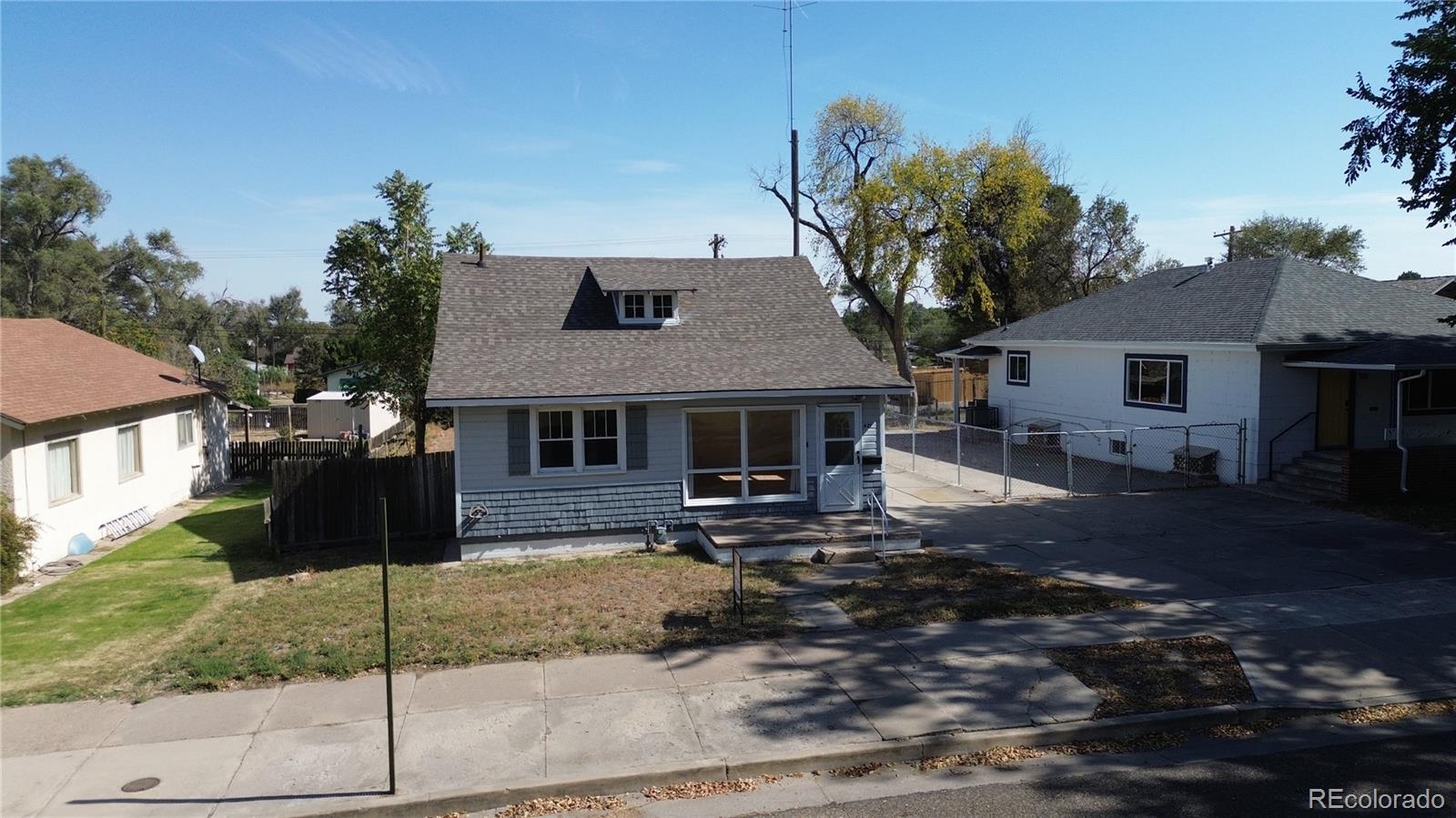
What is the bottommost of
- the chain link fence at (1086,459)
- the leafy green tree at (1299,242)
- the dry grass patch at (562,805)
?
the dry grass patch at (562,805)

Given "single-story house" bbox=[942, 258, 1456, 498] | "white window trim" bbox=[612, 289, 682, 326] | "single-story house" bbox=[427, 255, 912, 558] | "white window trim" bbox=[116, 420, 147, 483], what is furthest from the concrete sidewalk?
"white window trim" bbox=[116, 420, 147, 483]

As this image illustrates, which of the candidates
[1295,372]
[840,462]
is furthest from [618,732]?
[1295,372]

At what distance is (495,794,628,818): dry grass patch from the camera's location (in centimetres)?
645

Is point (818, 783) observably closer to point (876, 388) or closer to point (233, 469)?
point (876, 388)

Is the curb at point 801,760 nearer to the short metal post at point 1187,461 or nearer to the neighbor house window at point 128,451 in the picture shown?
the short metal post at point 1187,461

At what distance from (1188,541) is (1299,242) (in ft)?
188

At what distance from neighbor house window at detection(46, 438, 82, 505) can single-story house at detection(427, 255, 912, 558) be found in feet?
23.4

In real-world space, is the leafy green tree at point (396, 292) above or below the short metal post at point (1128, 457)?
above

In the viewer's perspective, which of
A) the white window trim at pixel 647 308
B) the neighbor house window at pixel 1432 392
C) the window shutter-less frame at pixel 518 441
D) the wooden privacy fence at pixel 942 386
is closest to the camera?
the window shutter-less frame at pixel 518 441

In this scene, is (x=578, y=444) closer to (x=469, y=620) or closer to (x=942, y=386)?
(x=469, y=620)

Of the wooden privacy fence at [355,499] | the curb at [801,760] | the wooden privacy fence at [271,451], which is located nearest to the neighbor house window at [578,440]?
the wooden privacy fence at [355,499]

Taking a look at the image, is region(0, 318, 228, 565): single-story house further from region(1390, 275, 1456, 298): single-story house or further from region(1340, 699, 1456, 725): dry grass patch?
region(1390, 275, 1456, 298): single-story house

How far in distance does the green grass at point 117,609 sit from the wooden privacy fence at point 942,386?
31.1m

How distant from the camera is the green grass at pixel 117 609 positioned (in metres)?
9.28
